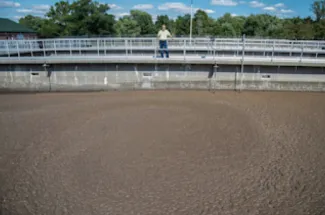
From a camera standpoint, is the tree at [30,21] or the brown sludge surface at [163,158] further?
the tree at [30,21]

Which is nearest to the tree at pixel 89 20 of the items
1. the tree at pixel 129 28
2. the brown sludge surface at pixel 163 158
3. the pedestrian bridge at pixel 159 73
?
the tree at pixel 129 28

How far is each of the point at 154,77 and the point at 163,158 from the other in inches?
273

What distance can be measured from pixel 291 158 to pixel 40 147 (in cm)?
675

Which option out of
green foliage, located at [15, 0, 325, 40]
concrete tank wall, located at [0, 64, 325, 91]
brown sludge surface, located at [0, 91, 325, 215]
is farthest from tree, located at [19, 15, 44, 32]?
brown sludge surface, located at [0, 91, 325, 215]

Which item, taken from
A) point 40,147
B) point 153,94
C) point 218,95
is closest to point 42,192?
point 40,147

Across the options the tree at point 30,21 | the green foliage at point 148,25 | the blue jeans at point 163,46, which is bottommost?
the blue jeans at point 163,46

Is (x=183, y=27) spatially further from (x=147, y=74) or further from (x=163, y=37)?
(x=147, y=74)

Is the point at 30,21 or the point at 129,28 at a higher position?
the point at 30,21

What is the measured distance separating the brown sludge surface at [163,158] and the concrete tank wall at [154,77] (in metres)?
1.87

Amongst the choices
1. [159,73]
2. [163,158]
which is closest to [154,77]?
[159,73]

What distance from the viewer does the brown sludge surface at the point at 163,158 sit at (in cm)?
493

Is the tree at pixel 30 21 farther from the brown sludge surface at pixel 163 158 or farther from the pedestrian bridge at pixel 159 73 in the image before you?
the brown sludge surface at pixel 163 158

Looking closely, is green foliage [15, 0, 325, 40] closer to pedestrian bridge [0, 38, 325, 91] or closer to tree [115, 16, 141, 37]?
tree [115, 16, 141, 37]

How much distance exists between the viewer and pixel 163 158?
21.3ft
